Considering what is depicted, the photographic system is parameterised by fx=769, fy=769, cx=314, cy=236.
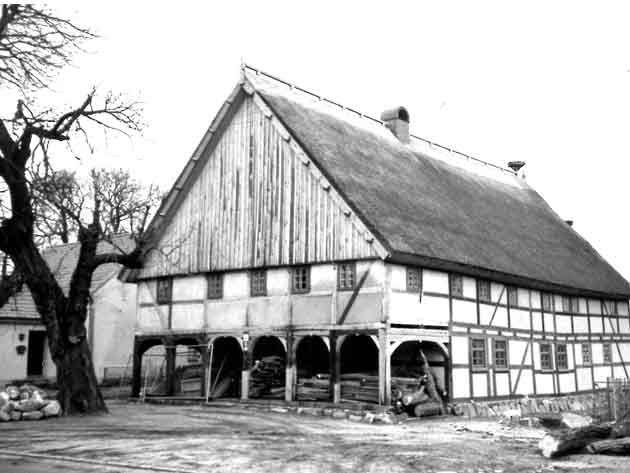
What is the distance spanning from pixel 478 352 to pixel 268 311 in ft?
23.1

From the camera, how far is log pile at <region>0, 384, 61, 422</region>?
19.5m

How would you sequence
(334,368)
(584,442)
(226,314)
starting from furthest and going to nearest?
(226,314) → (334,368) → (584,442)

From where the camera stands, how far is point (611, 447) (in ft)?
46.9

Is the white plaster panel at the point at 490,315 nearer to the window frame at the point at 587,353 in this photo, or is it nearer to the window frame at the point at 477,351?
the window frame at the point at 477,351

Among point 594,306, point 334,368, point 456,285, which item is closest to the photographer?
point 334,368

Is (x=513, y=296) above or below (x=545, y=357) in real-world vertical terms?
above

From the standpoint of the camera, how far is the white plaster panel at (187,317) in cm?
2655

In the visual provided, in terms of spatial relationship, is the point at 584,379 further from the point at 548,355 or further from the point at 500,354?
the point at 500,354

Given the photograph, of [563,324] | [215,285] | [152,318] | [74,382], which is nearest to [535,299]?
[563,324]

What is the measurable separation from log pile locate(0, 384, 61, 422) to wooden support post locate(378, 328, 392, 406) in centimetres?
863

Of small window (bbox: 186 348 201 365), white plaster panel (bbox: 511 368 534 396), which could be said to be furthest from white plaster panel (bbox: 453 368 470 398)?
small window (bbox: 186 348 201 365)

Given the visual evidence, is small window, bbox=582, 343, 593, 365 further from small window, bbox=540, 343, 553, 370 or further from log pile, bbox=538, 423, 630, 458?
log pile, bbox=538, 423, 630, 458

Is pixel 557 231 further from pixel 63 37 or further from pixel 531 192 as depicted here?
pixel 63 37

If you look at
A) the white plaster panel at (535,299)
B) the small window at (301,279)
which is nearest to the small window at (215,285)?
the small window at (301,279)
